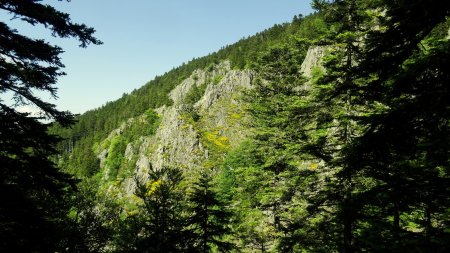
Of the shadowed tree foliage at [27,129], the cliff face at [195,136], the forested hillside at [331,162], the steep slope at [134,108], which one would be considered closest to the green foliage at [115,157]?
the cliff face at [195,136]

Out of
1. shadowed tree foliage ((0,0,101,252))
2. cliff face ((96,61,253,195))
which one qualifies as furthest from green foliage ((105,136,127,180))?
shadowed tree foliage ((0,0,101,252))

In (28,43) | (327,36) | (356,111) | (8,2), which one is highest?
(327,36)

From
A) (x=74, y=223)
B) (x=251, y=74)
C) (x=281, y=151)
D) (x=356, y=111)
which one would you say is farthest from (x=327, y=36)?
(x=251, y=74)

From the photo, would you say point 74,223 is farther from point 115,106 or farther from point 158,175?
point 115,106

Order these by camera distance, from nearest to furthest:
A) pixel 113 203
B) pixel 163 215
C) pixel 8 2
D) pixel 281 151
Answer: pixel 8 2
pixel 163 215
pixel 281 151
pixel 113 203

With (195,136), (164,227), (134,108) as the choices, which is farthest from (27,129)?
(134,108)

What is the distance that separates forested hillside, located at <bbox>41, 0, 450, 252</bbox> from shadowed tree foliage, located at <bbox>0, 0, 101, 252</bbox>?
2672 millimetres

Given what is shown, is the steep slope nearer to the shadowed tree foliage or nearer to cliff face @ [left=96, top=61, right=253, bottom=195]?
cliff face @ [left=96, top=61, right=253, bottom=195]

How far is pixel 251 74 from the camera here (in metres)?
87.8

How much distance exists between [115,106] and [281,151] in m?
169

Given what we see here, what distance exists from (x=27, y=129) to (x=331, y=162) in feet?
28.6

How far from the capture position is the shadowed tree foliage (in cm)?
658

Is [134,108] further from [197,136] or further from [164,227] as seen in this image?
[164,227]

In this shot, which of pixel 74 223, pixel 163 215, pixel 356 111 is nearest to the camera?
pixel 356 111
